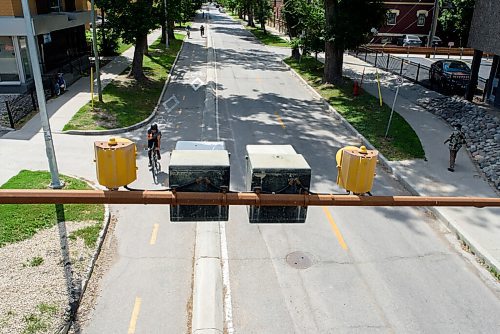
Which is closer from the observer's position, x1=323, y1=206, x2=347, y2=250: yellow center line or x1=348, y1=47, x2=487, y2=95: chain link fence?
x1=323, y1=206, x2=347, y2=250: yellow center line

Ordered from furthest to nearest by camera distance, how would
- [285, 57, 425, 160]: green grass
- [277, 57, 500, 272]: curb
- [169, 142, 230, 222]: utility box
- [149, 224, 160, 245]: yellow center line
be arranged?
[285, 57, 425, 160]: green grass, [149, 224, 160, 245]: yellow center line, [277, 57, 500, 272]: curb, [169, 142, 230, 222]: utility box

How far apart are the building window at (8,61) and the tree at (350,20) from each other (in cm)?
1885

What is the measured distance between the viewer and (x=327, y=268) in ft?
34.4

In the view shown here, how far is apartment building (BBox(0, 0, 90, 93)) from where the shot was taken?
22953mm

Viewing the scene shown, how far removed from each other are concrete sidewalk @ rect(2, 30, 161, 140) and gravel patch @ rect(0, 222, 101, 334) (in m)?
9.36

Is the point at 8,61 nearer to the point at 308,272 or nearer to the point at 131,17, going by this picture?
the point at 131,17

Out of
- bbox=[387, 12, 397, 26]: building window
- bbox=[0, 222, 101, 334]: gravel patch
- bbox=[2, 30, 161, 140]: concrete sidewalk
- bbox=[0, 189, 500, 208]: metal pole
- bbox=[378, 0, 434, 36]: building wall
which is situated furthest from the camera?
bbox=[387, 12, 397, 26]: building window

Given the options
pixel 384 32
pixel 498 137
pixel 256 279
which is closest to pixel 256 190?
pixel 256 279

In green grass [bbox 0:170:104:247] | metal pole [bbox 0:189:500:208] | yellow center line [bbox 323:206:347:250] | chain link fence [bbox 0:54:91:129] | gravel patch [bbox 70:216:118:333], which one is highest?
metal pole [bbox 0:189:500:208]

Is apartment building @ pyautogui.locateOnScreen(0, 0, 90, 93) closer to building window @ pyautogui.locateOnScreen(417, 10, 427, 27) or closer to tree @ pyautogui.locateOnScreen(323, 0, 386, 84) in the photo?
tree @ pyautogui.locateOnScreen(323, 0, 386, 84)

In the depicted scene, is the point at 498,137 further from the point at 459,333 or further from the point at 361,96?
the point at 459,333

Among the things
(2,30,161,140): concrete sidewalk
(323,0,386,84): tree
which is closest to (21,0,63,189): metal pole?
(2,30,161,140): concrete sidewalk

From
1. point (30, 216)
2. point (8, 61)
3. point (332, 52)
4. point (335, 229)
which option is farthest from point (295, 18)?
point (30, 216)

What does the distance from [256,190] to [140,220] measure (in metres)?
8.40
